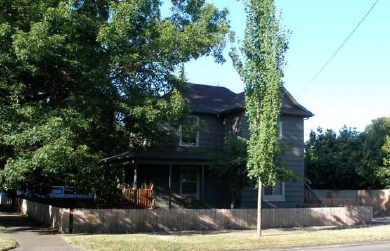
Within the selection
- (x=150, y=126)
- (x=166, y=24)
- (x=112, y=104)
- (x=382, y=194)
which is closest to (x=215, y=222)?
(x=150, y=126)

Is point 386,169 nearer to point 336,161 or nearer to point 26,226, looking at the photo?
point 336,161

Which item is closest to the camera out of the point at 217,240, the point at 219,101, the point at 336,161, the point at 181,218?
the point at 217,240

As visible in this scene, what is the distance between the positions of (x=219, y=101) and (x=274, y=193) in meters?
6.58

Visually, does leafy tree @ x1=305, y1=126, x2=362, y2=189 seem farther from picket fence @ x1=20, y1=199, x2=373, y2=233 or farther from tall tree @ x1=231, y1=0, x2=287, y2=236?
tall tree @ x1=231, y1=0, x2=287, y2=236

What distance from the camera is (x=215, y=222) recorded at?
18625 mm

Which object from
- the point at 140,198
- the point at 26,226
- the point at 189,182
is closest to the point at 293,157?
the point at 189,182

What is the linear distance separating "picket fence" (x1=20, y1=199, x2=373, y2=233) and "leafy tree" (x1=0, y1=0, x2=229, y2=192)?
151cm

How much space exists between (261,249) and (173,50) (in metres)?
7.90

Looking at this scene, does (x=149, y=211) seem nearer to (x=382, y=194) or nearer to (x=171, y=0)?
(x=171, y=0)

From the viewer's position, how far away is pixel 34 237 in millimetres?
14922

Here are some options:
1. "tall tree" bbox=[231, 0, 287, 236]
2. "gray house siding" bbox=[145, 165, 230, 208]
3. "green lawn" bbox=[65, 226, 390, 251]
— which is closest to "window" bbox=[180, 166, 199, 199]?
"gray house siding" bbox=[145, 165, 230, 208]

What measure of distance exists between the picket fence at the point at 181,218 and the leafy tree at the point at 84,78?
59.5 inches

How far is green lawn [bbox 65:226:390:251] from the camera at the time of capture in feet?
43.2

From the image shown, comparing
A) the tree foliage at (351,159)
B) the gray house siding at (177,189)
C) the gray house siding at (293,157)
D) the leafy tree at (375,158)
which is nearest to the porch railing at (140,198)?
the gray house siding at (177,189)
